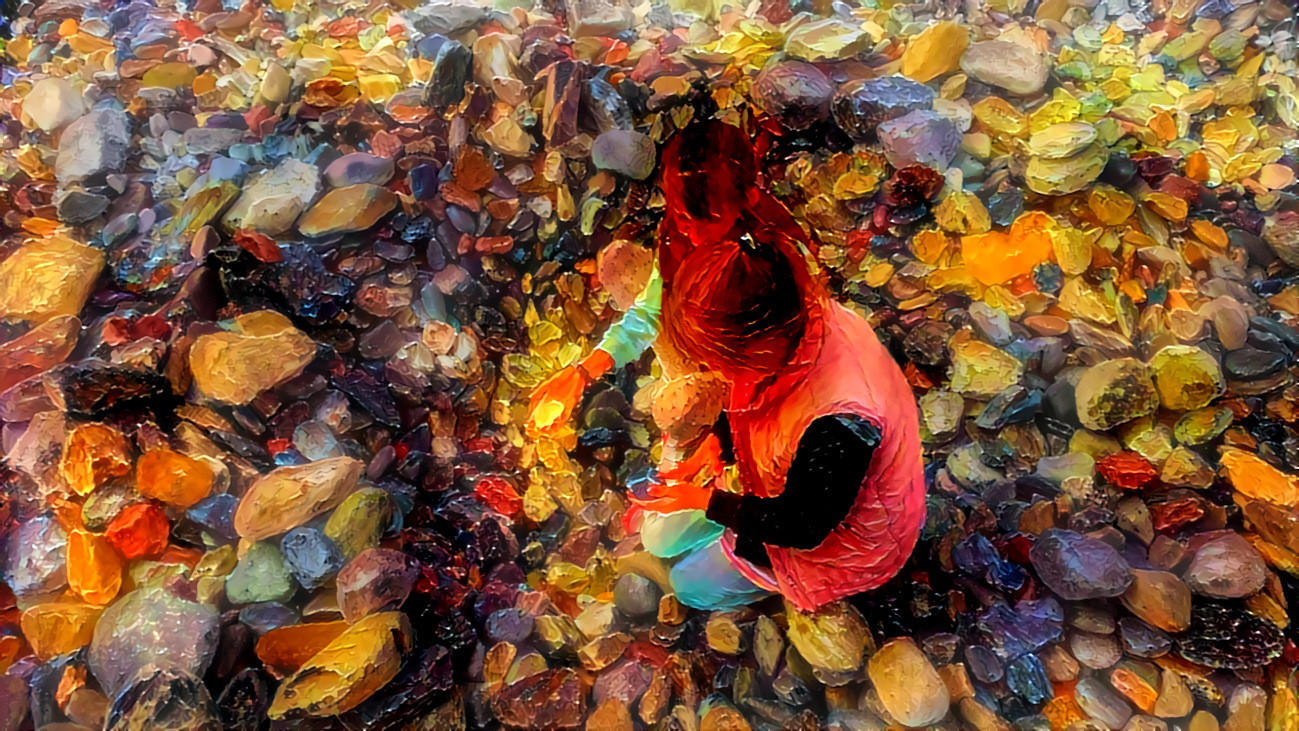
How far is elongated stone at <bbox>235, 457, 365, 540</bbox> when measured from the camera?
0.93m

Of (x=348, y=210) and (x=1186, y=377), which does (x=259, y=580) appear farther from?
(x=1186, y=377)

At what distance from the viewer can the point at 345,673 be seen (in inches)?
35.5

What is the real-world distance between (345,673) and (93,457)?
0.40m

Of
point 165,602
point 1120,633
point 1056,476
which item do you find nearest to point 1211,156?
point 1056,476

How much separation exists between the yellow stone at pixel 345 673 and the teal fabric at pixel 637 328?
0.44 meters

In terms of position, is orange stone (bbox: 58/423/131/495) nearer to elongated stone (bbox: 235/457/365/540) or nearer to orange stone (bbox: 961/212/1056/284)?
elongated stone (bbox: 235/457/365/540)

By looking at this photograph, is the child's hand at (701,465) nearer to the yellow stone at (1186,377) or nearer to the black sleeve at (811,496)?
the black sleeve at (811,496)

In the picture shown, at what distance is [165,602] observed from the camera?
908 mm

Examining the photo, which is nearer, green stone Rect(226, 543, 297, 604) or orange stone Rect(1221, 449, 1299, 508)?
orange stone Rect(1221, 449, 1299, 508)

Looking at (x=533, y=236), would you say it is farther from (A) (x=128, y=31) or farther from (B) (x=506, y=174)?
(A) (x=128, y=31)

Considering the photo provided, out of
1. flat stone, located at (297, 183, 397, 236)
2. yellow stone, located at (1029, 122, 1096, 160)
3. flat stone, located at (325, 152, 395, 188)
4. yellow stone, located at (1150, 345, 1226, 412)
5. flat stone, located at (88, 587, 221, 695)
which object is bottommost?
flat stone, located at (88, 587, 221, 695)

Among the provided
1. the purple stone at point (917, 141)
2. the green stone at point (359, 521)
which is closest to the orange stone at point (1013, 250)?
the purple stone at point (917, 141)

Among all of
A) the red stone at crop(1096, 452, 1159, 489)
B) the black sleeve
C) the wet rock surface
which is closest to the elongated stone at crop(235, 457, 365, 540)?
the wet rock surface

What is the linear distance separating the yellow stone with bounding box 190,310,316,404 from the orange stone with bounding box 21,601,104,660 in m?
0.30
